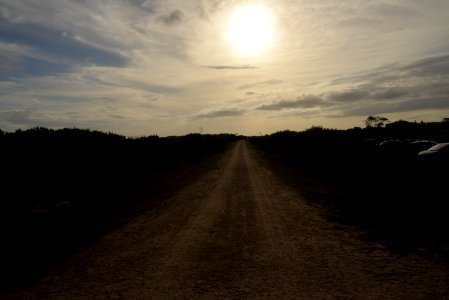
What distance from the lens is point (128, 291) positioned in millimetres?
5559

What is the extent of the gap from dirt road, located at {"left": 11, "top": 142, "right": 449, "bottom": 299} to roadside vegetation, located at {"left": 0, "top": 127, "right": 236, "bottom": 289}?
918mm

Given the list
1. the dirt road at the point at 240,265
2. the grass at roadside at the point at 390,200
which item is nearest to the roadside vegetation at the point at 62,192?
the dirt road at the point at 240,265

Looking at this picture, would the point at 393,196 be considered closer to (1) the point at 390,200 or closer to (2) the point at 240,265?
(1) the point at 390,200

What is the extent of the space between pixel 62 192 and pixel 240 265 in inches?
455

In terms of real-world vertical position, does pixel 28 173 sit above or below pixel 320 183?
above

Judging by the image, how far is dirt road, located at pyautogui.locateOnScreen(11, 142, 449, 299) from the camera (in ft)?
17.9

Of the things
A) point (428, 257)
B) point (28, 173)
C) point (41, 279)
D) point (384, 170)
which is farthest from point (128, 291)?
point (384, 170)

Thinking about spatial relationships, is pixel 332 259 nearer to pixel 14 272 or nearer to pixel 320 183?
pixel 14 272

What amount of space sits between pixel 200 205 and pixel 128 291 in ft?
24.0

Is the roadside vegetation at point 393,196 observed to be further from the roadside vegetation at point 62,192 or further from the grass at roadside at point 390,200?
the roadside vegetation at point 62,192

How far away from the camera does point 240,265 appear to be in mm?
6648

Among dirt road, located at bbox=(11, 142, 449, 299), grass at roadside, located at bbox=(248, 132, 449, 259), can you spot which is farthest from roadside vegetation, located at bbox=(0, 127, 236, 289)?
grass at roadside, located at bbox=(248, 132, 449, 259)

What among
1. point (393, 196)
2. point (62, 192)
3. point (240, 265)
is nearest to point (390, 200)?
point (393, 196)

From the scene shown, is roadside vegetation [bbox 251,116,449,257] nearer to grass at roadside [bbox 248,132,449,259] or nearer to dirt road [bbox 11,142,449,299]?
grass at roadside [bbox 248,132,449,259]
